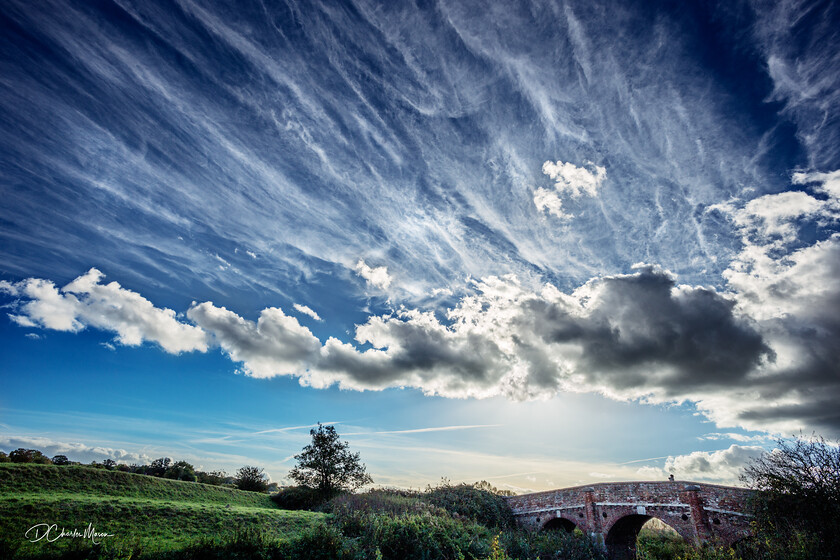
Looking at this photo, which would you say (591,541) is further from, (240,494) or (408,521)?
(240,494)

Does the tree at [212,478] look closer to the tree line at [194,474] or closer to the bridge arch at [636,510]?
the tree line at [194,474]

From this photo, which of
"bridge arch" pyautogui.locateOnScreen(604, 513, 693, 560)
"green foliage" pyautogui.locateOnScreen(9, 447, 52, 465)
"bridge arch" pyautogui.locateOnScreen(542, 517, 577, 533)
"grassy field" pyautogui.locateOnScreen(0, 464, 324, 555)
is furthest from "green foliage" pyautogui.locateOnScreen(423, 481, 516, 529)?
"green foliage" pyautogui.locateOnScreen(9, 447, 52, 465)

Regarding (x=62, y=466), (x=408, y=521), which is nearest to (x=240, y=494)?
(x=62, y=466)

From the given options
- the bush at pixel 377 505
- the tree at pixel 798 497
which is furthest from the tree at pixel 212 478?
the tree at pixel 798 497

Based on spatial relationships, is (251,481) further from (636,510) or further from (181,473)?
(636,510)

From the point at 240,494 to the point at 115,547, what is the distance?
20123 mm

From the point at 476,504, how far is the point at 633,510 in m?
11.4

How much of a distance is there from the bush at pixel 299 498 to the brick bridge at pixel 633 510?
1637 cm

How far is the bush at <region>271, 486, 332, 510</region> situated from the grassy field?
7947 mm

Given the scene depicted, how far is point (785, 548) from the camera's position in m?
12.5

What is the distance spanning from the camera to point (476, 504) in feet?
92.3

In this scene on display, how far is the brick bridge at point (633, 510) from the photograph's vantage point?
16.9 metres

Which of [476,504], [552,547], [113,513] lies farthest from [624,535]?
[113,513]

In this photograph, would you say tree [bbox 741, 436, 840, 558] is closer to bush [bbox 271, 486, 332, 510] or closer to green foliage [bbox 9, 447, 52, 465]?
bush [bbox 271, 486, 332, 510]
